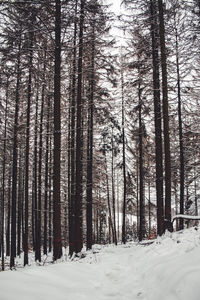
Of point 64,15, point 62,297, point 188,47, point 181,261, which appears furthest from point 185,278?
point 188,47

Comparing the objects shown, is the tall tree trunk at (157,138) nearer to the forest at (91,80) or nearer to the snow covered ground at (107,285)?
the forest at (91,80)

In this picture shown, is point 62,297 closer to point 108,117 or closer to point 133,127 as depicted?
point 108,117

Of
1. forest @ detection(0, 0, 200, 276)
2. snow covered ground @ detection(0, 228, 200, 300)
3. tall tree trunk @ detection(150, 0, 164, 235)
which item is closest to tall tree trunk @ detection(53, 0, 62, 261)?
forest @ detection(0, 0, 200, 276)

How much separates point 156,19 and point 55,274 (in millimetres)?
11520

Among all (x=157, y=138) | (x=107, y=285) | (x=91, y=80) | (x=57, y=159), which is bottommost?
(x=107, y=285)

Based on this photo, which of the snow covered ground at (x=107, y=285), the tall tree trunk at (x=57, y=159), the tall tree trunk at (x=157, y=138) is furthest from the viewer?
the tall tree trunk at (x=157, y=138)

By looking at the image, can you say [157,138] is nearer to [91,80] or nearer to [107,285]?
[91,80]

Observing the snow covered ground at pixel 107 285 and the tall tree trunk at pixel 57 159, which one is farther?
the tall tree trunk at pixel 57 159

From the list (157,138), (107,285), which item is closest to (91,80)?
(157,138)

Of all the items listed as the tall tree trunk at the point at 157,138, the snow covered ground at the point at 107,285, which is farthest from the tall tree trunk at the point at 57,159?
the tall tree trunk at the point at 157,138

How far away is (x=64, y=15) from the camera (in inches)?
339

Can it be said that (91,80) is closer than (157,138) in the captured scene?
No

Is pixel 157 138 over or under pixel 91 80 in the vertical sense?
under

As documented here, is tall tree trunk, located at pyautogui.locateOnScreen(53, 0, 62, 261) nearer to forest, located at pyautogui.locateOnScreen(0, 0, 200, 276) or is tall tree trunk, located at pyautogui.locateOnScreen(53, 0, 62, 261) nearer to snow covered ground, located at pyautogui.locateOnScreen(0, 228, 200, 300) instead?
forest, located at pyautogui.locateOnScreen(0, 0, 200, 276)
